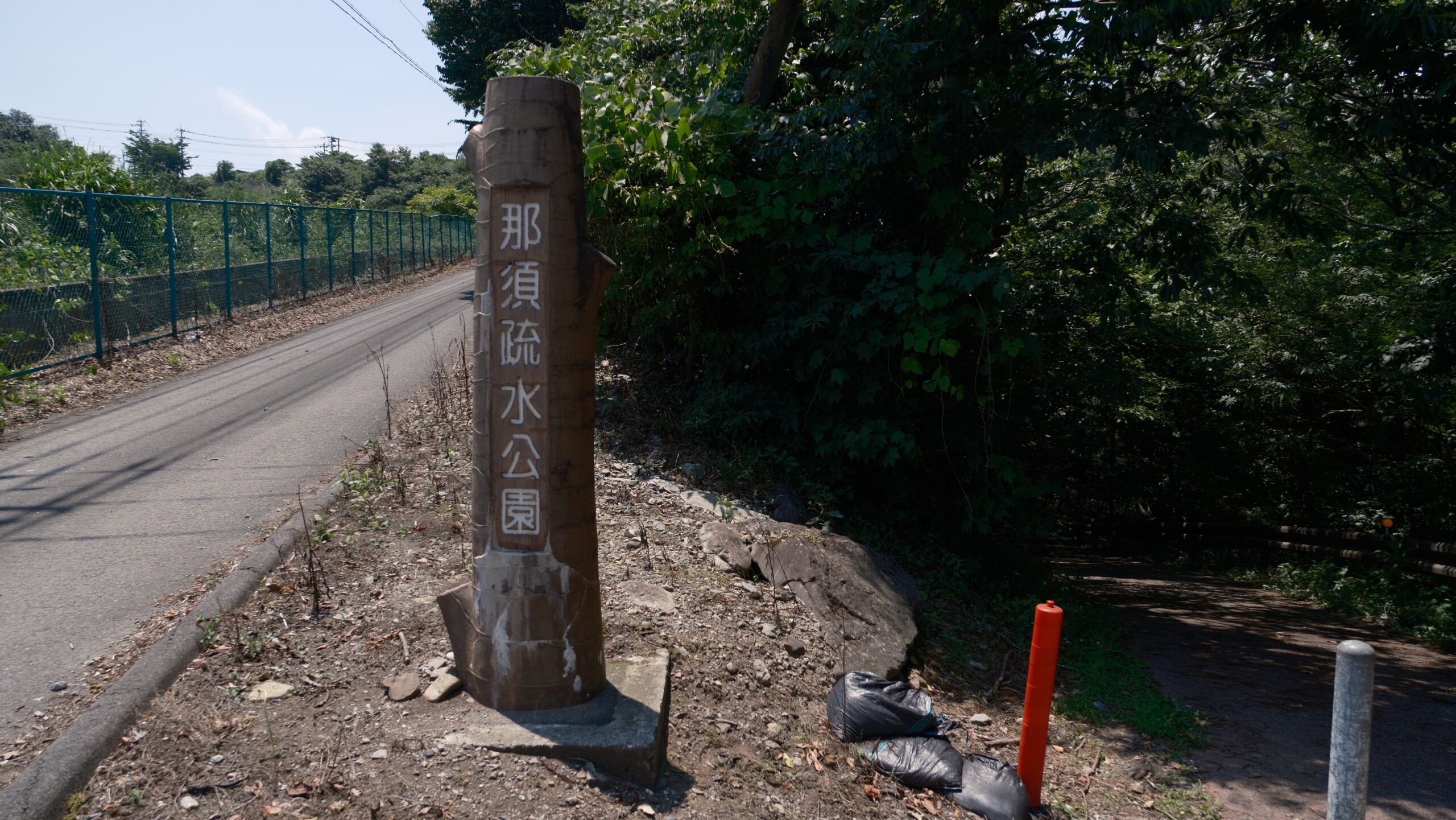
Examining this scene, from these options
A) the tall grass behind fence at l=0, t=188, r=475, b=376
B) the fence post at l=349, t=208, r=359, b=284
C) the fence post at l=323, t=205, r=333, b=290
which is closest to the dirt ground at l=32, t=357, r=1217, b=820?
the tall grass behind fence at l=0, t=188, r=475, b=376

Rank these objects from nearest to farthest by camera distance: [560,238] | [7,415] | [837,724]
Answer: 1. [560,238]
2. [837,724]
3. [7,415]

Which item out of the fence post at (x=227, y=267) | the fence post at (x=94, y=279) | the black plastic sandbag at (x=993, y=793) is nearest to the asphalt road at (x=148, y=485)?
the fence post at (x=94, y=279)

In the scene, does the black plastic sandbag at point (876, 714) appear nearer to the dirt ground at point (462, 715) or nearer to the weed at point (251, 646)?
the dirt ground at point (462, 715)

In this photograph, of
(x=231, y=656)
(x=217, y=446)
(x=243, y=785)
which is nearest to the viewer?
(x=243, y=785)

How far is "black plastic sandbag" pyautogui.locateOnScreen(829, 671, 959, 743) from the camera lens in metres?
4.27

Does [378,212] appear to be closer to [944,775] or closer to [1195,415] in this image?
[1195,415]

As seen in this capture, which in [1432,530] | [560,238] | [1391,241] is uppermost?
[1391,241]

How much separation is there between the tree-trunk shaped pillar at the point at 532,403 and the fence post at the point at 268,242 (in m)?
13.8

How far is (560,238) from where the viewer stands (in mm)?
3271

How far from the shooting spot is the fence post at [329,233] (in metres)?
17.5

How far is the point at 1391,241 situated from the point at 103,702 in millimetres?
11668

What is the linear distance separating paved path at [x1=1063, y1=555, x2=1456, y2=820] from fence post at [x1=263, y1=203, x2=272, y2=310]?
48.5 ft

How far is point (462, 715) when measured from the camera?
3453 millimetres

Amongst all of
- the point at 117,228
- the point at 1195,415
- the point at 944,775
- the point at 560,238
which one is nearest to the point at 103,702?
the point at 560,238
